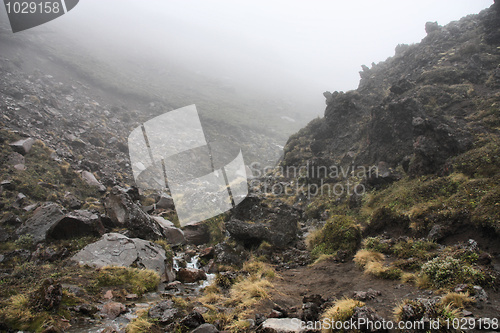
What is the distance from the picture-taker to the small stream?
630 centimetres

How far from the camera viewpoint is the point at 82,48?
167ft

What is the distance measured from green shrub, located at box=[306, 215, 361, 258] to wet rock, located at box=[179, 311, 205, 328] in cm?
736

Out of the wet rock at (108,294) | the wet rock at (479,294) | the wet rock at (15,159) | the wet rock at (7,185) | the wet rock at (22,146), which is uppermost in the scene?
the wet rock at (22,146)

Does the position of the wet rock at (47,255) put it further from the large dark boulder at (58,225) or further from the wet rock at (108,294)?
the wet rock at (108,294)

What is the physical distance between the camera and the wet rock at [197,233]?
1661cm

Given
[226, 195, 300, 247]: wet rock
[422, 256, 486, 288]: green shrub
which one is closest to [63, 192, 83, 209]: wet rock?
[226, 195, 300, 247]: wet rock

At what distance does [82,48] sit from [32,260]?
54476 mm

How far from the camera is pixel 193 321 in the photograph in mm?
6340

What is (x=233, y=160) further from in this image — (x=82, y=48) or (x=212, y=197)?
(x=82, y=48)

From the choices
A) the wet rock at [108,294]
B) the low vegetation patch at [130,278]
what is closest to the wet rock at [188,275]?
the low vegetation patch at [130,278]

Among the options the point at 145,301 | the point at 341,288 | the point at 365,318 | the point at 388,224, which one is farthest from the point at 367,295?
the point at 145,301

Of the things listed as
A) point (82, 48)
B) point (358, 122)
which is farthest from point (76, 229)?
point (82, 48)

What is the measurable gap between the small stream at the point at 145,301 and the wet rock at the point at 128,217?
1.98 meters

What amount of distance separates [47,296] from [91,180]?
48.3 ft
